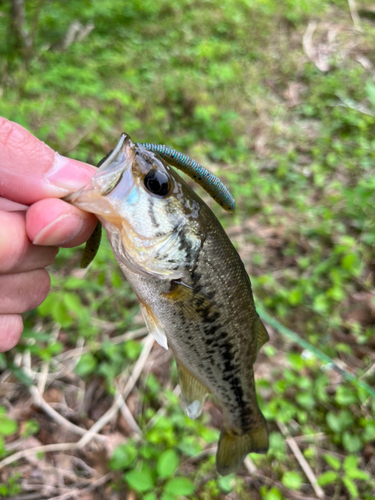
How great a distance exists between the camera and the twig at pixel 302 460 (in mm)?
2328

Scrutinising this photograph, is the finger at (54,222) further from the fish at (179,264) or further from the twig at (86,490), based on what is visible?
the twig at (86,490)

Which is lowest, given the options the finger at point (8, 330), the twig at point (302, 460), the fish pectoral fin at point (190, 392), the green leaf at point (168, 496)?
the twig at point (302, 460)

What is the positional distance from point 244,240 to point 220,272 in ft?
8.09

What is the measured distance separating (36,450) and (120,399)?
0.65m

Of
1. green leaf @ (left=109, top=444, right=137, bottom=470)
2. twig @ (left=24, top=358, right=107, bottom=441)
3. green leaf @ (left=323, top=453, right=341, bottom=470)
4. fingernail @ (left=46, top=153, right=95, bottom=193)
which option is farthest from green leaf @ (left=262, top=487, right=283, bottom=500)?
fingernail @ (left=46, top=153, right=95, bottom=193)

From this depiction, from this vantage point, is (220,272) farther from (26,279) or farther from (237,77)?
(237,77)

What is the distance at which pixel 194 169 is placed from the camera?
1239mm

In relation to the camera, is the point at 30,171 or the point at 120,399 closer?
the point at 30,171

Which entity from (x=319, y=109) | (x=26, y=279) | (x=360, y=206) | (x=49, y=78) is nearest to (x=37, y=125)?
(x=49, y=78)

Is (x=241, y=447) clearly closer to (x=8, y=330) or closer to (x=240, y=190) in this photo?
(x=8, y=330)

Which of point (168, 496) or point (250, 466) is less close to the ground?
point (168, 496)

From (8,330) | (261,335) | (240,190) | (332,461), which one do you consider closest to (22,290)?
(8,330)

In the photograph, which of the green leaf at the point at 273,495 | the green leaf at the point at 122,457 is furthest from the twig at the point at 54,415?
the green leaf at the point at 273,495

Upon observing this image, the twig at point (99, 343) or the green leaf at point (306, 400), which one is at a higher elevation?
the twig at point (99, 343)
